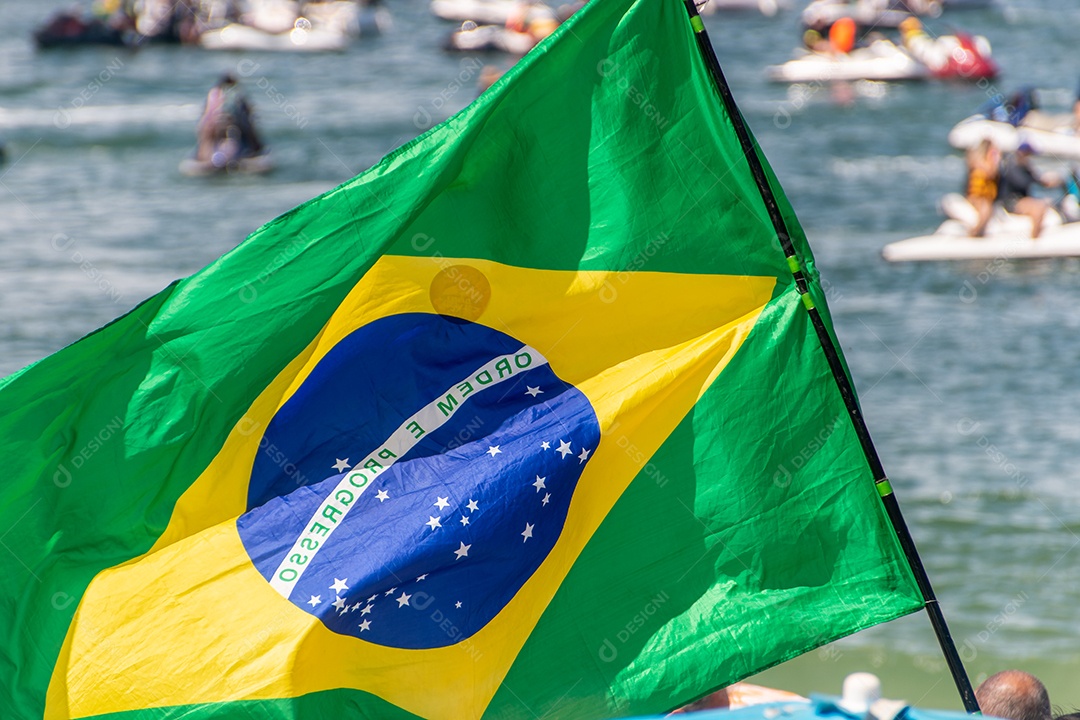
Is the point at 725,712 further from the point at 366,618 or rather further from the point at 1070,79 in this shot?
the point at 1070,79

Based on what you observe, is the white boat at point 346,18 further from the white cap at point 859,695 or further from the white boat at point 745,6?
the white cap at point 859,695

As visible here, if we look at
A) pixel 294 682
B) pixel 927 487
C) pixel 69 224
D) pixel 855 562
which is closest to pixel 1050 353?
pixel 927 487

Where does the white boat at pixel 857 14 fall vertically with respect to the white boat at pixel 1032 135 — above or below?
below

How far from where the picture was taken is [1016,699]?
173 inches

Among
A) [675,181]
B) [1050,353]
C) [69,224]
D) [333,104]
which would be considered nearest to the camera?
[675,181]

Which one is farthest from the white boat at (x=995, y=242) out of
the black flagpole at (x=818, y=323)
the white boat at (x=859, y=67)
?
the black flagpole at (x=818, y=323)

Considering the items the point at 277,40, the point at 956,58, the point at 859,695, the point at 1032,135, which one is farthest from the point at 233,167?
the point at 859,695

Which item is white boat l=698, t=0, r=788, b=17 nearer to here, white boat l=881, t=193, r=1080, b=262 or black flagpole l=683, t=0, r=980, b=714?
white boat l=881, t=193, r=1080, b=262

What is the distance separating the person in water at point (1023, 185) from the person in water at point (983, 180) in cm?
17

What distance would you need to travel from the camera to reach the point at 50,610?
4.03m

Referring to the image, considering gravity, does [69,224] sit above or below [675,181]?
below

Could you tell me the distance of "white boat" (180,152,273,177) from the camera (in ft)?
79.6

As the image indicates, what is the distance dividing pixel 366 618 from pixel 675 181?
154cm

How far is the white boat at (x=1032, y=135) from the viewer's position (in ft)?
74.4
